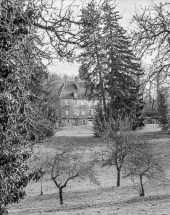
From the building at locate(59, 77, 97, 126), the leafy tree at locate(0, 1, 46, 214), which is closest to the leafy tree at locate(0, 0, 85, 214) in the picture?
the leafy tree at locate(0, 1, 46, 214)

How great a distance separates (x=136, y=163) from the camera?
16812mm

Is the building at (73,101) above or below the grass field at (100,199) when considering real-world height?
above

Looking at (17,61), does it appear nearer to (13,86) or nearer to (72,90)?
(13,86)

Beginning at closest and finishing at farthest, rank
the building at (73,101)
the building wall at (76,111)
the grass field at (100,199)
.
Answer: the grass field at (100,199), the building wall at (76,111), the building at (73,101)

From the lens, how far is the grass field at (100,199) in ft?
45.4

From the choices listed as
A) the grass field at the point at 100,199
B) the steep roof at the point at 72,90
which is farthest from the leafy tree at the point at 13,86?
the steep roof at the point at 72,90

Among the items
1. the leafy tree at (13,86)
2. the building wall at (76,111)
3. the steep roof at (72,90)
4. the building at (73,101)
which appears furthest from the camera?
the steep roof at (72,90)

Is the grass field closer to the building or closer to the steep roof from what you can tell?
the building

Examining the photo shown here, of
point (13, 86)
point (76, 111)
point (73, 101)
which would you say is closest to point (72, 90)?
point (73, 101)

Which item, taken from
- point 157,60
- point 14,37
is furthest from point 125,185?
point 14,37

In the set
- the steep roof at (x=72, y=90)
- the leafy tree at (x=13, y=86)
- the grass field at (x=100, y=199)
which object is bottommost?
the grass field at (x=100, y=199)

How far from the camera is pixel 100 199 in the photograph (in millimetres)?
17594

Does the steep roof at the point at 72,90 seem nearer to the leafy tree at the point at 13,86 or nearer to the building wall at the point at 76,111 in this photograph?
the building wall at the point at 76,111

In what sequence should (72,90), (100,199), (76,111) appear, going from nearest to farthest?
(100,199)
(72,90)
(76,111)
